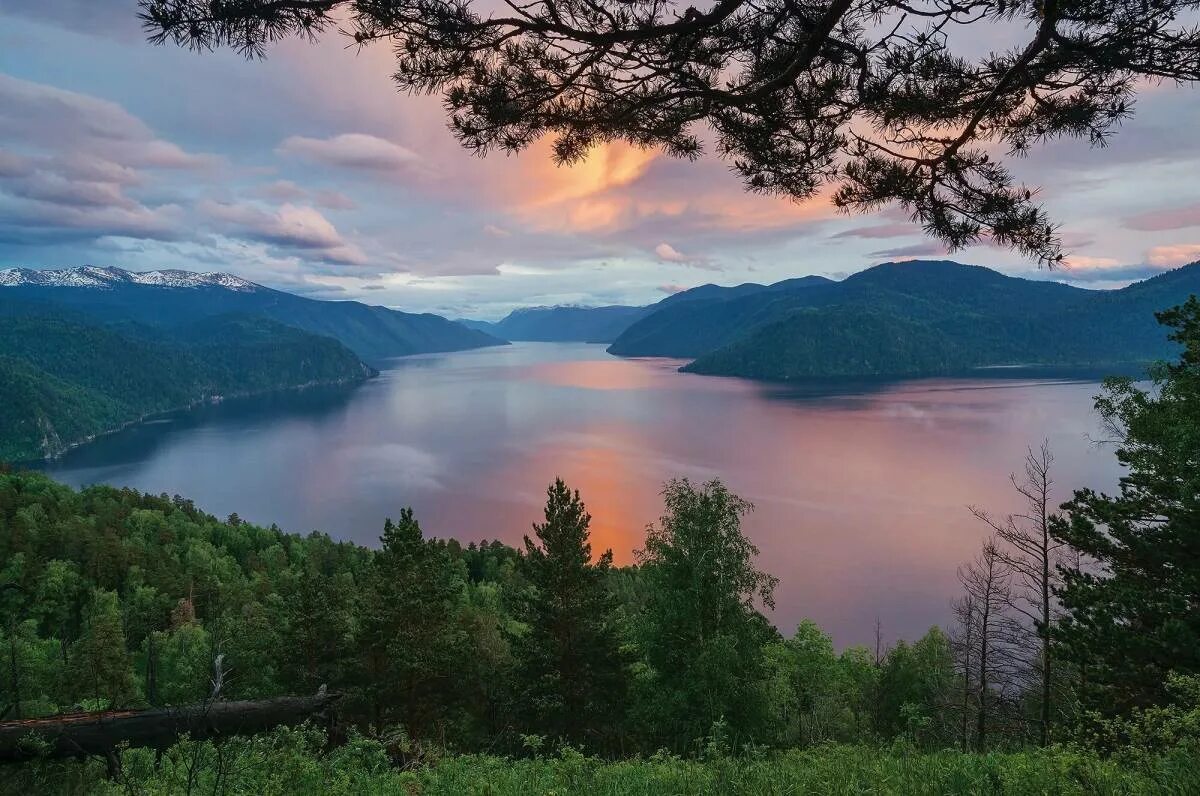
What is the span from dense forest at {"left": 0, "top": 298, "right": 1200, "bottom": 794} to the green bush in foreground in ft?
0.11

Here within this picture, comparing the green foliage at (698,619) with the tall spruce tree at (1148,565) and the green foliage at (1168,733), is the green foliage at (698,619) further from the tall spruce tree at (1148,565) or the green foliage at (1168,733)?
the green foliage at (1168,733)

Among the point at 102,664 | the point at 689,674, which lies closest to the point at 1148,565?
the point at 689,674

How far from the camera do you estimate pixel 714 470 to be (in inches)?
3907

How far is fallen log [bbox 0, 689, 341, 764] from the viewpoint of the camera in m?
5.35

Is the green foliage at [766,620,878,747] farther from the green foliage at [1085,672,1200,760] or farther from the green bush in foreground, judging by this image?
the green bush in foreground

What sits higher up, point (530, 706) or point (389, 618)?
point (389, 618)

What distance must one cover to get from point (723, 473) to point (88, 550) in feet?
257

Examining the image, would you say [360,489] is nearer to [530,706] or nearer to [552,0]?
[530,706]

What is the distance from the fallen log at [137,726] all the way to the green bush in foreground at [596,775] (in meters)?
0.18

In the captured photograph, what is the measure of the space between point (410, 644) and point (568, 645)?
476cm

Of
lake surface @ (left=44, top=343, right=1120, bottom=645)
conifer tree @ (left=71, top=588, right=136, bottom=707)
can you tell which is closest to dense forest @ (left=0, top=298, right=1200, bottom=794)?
conifer tree @ (left=71, top=588, right=136, bottom=707)

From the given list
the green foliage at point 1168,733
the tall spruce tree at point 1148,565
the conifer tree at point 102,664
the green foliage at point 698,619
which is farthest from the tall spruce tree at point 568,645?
the conifer tree at point 102,664

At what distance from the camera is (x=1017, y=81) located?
573 cm

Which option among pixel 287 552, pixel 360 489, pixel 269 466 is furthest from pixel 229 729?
pixel 269 466
